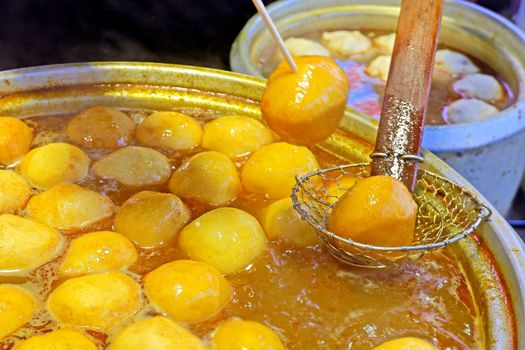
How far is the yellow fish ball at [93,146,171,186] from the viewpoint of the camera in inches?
83.4

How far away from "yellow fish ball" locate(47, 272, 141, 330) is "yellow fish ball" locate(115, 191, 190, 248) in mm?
239

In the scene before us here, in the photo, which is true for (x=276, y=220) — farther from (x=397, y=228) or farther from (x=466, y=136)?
(x=466, y=136)

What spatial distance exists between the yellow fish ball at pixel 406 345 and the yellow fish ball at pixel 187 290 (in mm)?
471

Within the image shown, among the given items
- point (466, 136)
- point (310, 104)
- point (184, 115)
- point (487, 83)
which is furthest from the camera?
point (487, 83)

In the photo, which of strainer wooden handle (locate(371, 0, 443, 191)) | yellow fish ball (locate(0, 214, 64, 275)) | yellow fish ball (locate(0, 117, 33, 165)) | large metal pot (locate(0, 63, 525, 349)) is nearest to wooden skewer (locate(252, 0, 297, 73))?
strainer wooden handle (locate(371, 0, 443, 191))

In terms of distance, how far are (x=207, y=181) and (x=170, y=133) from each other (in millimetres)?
358

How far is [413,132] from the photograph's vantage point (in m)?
1.82

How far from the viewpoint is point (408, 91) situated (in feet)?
5.84

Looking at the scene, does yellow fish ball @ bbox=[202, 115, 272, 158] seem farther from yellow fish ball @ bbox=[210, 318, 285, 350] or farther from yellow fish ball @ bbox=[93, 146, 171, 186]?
yellow fish ball @ bbox=[210, 318, 285, 350]

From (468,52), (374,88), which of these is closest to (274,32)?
(374,88)

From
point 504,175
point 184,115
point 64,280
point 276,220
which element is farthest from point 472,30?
point 64,280

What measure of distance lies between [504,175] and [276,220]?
1.80 meters

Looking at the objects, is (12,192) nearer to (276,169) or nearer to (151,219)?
(151,219)

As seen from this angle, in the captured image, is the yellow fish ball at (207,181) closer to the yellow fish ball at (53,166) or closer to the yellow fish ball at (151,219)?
the yellow fish ball at (151,219)
